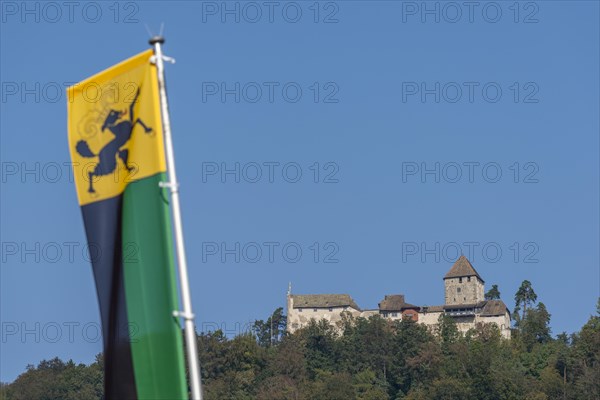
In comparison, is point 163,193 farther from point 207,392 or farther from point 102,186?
point 207,392

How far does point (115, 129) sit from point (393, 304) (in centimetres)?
13490

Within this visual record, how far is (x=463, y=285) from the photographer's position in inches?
5837

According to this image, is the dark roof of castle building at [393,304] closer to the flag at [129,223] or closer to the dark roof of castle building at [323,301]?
the dark roof of castle building at [323,301]

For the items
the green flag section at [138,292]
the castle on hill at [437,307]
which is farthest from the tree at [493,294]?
the green flag section at [138,292]

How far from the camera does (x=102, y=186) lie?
333 inches

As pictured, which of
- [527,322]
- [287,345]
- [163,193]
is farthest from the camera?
[527,322]

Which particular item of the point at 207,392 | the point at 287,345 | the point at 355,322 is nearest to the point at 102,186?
the point at 207,392

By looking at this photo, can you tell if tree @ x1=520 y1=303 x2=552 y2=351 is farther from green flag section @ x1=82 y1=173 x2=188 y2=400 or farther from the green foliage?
green flag section @ x1=82 y1=173 x2=188 y2=400

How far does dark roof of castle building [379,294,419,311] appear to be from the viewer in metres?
141

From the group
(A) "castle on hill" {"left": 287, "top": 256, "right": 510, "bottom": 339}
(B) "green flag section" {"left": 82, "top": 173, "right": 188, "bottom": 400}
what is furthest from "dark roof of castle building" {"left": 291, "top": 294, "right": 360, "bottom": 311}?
(B) "green flag section" {"left": 82, "top": 173, "right": 188, "bottom": 400}

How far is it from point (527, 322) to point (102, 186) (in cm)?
13019

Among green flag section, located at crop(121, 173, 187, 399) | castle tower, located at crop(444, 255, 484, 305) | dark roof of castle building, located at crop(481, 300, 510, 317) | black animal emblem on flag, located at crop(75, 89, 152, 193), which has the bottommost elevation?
green flag section, located at crop(121, 173, 187, 399)

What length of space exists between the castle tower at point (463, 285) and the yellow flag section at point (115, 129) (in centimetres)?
13802

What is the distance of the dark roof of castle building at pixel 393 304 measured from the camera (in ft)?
462
